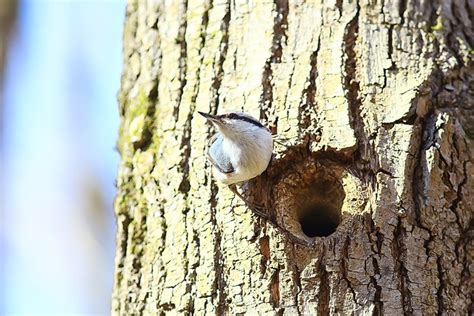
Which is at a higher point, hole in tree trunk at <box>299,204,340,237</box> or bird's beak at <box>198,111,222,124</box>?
bird's beak at <box>198,111,222,124</box>

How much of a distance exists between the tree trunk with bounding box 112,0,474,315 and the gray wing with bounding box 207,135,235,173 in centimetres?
3

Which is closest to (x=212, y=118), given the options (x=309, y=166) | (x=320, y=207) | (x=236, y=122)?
(x=236, y=122)

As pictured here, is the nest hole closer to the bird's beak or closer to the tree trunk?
the tree trunk

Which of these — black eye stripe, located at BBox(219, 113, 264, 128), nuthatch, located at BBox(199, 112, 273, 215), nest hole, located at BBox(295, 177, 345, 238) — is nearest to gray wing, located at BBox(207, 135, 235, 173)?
nuthatch, located at BBox(199, 112, 273, 215)

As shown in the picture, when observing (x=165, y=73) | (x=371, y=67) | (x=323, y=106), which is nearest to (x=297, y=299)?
(x=323, y=106)

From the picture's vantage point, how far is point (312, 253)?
2.34m

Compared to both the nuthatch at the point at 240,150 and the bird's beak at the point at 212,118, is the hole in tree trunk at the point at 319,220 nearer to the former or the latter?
the nuthatch at the point at 240,150

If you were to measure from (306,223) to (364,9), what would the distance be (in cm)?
79

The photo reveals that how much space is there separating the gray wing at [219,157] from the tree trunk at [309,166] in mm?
34

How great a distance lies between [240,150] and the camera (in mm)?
2660

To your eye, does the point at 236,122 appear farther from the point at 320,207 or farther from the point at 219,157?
the point at 320,207

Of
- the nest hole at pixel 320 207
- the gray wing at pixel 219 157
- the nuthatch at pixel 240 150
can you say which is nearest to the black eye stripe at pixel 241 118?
the nuthatch at pixel 240 150

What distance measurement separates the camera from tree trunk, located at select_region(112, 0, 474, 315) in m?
2.35

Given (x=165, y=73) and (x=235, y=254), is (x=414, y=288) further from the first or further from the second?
(x=165, y=73)
